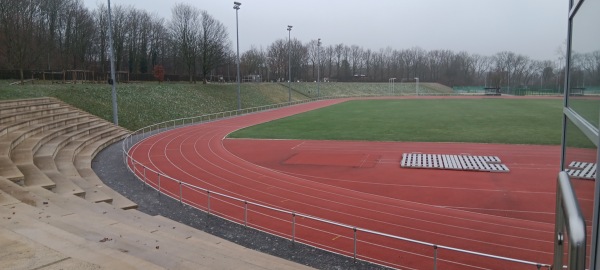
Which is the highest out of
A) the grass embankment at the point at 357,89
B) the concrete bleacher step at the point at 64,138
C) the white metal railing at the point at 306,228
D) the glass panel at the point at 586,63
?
the grass embankment at the point at 357,89

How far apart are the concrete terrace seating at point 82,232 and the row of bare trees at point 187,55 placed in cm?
584

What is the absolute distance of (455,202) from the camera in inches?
542

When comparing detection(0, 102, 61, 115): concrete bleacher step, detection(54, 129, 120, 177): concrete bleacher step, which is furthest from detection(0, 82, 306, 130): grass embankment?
detection(54, 129, 120, 177): concrete bleacher step

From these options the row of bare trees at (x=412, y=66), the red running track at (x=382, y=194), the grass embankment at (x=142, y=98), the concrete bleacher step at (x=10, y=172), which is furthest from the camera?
the row of bare trees at (x=412, y=66)

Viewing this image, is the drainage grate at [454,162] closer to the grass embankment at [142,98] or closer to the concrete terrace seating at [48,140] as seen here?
the concrete terrace seating at [48,140]

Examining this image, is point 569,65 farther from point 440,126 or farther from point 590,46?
point 440,126

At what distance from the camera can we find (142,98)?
1604 inches

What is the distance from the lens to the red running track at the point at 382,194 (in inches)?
401

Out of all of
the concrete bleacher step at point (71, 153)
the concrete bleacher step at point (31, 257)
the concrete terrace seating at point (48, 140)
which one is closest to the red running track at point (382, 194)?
the concrete bleacher step at point (71, 153)

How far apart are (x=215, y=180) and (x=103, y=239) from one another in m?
9.53

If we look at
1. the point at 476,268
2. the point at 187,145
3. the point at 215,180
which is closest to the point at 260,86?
the point at 187,145

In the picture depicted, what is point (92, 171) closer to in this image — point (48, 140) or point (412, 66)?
point (48, 140)

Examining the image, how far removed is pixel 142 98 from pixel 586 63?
42.2 metres

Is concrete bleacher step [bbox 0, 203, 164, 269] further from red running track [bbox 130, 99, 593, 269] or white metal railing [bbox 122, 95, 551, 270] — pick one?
red running track [bbox 130, 99, 593, 269]
